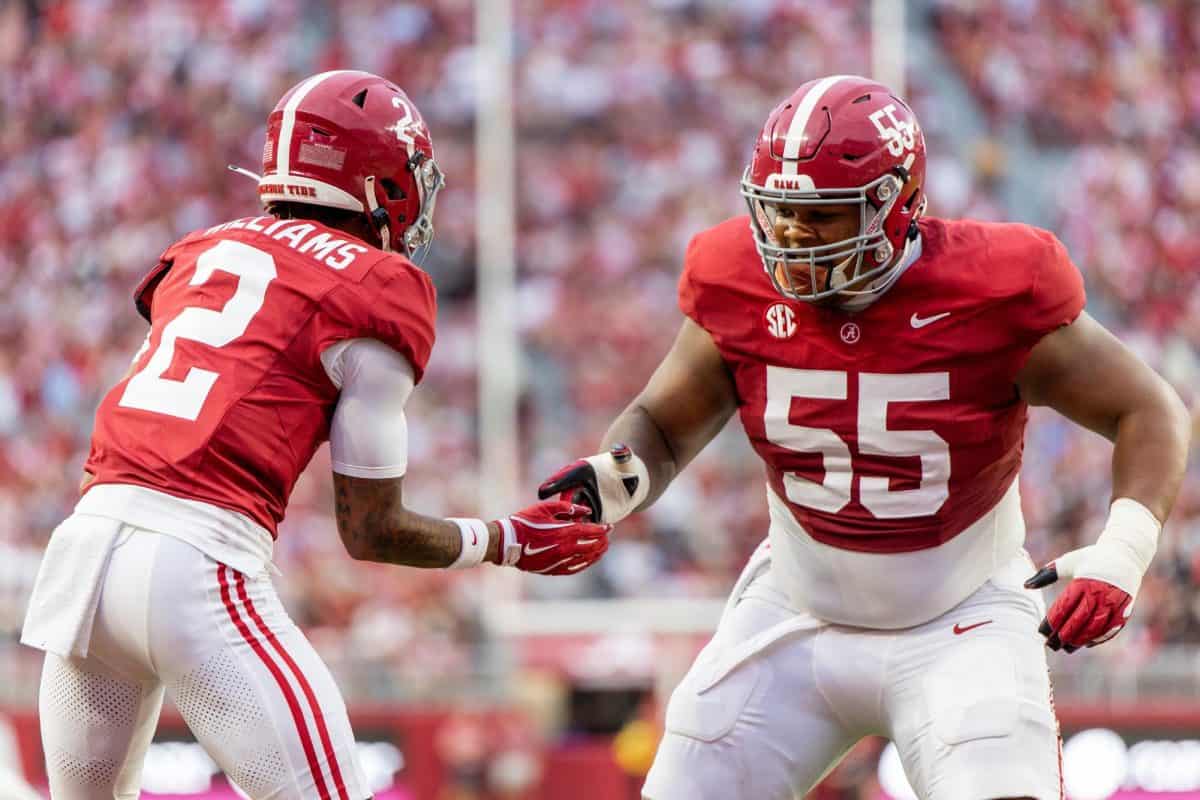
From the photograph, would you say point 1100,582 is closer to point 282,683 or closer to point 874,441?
point 874,441

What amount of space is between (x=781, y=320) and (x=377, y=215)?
84 centimetres

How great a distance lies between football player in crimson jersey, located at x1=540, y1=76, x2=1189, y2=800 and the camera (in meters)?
3.63

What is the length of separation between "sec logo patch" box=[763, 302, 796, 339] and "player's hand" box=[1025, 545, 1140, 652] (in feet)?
2.38

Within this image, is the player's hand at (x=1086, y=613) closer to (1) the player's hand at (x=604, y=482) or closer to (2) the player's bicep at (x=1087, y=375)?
(2) the player's bicep at (x=1087, y=375)

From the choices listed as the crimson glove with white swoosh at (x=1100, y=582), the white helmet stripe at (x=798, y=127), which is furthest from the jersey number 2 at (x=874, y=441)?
the white helmet stripe at (x=798, y=127)

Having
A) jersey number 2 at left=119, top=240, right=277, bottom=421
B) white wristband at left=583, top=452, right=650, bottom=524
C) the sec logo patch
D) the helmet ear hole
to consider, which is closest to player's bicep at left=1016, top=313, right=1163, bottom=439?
the sec logo patch

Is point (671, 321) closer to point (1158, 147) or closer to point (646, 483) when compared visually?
point (1158, 147)

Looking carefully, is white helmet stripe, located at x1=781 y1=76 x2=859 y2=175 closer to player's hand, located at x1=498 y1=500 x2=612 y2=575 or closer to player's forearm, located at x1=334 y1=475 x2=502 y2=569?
player's hand, located at x1=498 y1=500 x2=612 y2=575

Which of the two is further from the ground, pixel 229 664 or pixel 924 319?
pixel 924 319

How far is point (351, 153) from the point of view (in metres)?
3.64

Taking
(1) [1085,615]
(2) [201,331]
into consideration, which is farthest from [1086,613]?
(2) [201,331]

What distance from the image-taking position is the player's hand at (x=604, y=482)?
3891 mm

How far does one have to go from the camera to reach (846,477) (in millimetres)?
3748

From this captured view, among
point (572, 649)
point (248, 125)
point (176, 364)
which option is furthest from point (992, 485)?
point (248, 125)
